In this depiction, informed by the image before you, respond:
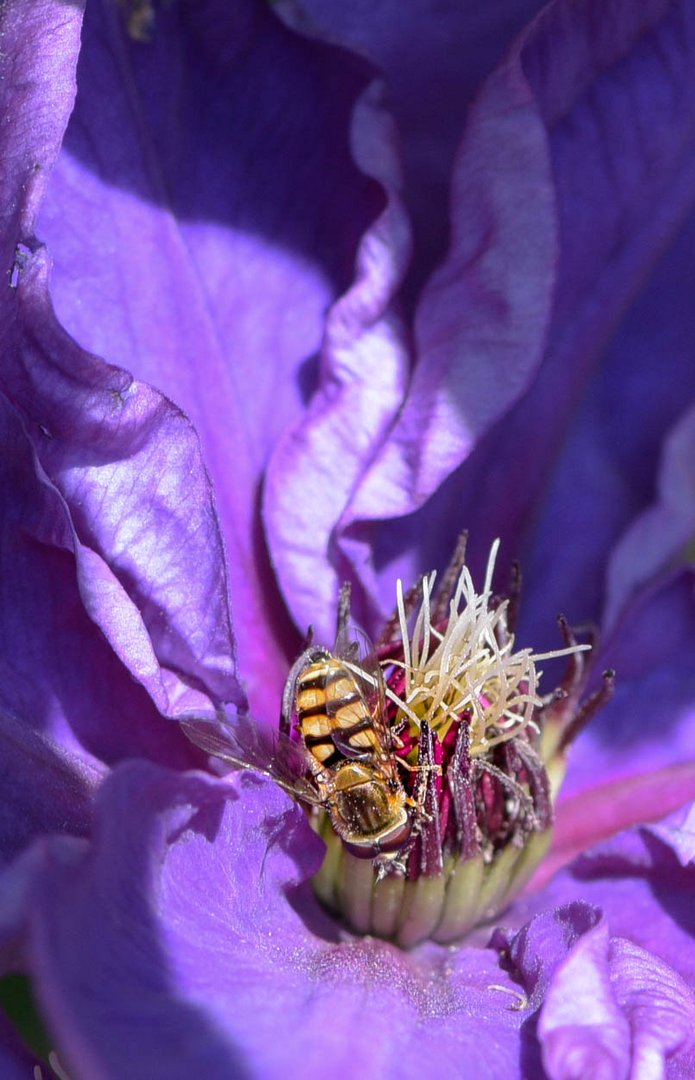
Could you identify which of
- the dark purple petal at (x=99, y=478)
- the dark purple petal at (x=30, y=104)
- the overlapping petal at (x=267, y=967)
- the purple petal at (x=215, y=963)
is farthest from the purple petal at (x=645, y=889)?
the dark purple petal at (x=30, y=104)

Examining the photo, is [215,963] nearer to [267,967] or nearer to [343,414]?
[267,967]

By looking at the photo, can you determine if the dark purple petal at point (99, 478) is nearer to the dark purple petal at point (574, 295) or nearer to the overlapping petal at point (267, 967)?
the overlapping petal at point (267, 967)

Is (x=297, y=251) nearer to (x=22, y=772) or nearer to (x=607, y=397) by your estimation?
(x=607, y=397)

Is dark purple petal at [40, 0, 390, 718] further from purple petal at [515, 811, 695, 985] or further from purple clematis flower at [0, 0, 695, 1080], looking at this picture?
purple petal at [515, 811, 695, 985]

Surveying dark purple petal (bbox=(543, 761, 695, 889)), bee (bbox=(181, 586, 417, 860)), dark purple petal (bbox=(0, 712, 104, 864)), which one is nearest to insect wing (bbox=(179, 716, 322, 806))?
bee (bbox=(181, 586, 417, 860))

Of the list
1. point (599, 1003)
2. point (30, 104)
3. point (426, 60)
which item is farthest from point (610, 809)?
point (30, 104)
